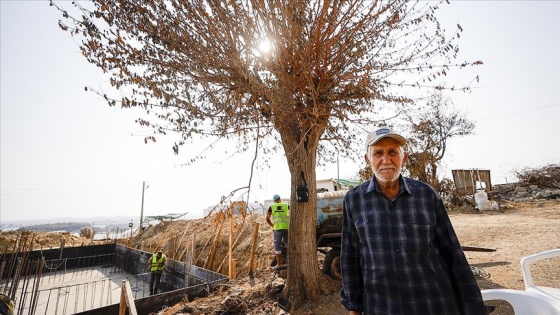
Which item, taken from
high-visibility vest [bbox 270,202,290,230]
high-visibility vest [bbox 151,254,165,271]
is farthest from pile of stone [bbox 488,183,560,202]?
high-visibility vest [bbox 151,254,165,271]

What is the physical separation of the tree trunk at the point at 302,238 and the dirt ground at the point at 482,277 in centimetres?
33

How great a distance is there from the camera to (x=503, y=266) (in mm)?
6301

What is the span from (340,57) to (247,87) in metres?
2.00

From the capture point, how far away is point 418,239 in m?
2.02

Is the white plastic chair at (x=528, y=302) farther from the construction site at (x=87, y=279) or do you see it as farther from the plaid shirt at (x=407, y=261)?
the construction site at (x=87, y=279)

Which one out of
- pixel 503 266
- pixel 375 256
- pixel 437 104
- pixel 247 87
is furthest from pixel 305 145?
pixel 437 104

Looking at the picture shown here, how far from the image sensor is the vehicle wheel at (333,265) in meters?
6.80

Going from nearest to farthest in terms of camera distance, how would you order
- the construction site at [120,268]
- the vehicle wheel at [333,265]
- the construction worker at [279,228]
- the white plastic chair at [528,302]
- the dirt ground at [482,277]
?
1. the white plastic chair at [528,302]
2. the dirt ground at [482,277]
3. the vehicle wheel at [333,265]
4. the construction worker at [279,228]
5. the construction site at [120,268]

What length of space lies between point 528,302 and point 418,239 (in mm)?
1872

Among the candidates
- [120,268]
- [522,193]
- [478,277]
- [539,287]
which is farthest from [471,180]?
[120,268]

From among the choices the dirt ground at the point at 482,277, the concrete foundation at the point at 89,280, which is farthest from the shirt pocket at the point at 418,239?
the concrete foundation at the point at 89,280

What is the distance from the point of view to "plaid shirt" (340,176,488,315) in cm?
196

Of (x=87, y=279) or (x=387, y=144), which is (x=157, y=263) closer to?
(x=87, y=279)

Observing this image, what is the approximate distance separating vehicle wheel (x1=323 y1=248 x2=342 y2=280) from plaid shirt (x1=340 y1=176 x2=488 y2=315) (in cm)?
487
